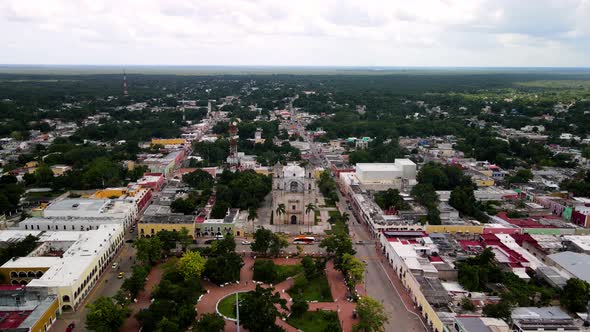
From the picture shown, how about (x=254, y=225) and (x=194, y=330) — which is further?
(x=254, y=225)

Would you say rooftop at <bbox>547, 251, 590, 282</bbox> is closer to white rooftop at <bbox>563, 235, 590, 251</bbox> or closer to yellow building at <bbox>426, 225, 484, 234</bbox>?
white rooftop at <bbox>563, 235, 590, 251</bbox>

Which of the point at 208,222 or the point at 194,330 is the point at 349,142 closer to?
the point at 208,222

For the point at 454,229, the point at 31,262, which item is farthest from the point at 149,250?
the point at 454,229

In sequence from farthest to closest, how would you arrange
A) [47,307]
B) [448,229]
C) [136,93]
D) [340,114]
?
[136,93]
[340,114]
[448,229]
[47,307]

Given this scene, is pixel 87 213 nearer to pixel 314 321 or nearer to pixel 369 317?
pixel 314 321

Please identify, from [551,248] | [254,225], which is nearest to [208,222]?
[254,225]

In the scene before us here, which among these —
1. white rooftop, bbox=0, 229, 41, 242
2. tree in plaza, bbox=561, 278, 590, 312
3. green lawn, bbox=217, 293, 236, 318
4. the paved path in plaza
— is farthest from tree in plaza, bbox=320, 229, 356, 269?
white rooftop, bbox=0, 229, 41, 242

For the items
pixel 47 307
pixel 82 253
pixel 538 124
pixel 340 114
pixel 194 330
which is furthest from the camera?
pixel 340 114
